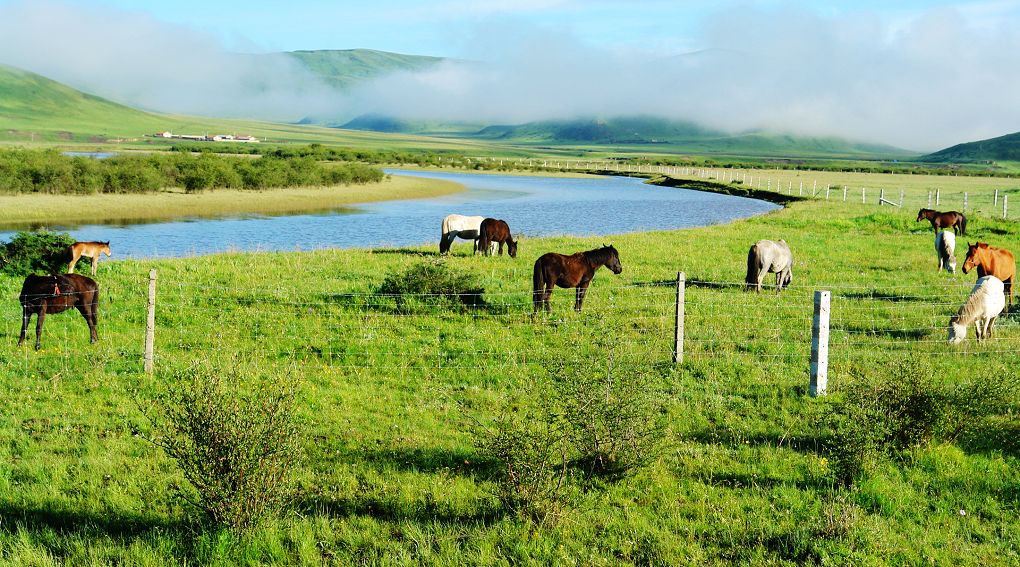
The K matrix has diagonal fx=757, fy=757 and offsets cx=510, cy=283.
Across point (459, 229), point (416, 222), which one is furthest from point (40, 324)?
point (416, 222)

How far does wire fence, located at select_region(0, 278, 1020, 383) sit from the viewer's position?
40.4 ft

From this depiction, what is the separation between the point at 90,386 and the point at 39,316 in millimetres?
2929

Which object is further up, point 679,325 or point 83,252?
point 83,252

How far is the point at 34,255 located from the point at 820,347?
20415mm

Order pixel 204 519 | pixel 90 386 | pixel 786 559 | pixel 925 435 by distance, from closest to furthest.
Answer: pixel 786 559
pixel 204 519
pixel 925 435
pixel 90 386

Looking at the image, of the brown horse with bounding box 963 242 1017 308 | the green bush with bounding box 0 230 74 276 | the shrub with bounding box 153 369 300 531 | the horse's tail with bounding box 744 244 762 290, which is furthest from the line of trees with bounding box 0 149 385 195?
the shrub with bounding box 153 369 300 531

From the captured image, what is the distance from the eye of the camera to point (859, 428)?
300 inches

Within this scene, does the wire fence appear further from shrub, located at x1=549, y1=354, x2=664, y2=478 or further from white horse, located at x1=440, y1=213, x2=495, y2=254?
white horse, located at x1=440, y1=213, x2=495, y2=254

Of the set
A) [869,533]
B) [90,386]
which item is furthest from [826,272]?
[90,386]

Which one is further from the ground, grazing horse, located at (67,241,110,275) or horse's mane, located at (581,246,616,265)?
horse's mane, located at (581,246,616,265)

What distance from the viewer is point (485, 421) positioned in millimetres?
9570

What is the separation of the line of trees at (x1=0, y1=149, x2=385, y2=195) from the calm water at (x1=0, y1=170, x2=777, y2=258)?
1134 centimetres

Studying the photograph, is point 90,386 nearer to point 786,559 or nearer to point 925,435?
point 786,559

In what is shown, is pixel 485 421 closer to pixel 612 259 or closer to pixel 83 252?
pixel 612 259
